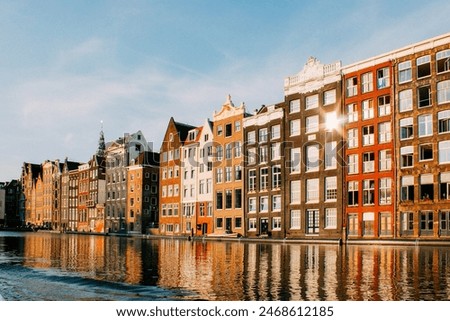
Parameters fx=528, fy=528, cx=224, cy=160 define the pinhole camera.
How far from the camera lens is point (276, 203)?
77125mm

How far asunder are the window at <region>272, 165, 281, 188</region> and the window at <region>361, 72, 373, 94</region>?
1735 cm

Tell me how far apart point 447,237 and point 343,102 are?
21.9 m

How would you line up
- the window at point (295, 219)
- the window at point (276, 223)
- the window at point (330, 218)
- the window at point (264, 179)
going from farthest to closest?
the window at point (264, 179) < the window at point (276, 223) < the window at point (295, 219) < the window at point (330, 218)

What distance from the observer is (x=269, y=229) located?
76938 millimetres

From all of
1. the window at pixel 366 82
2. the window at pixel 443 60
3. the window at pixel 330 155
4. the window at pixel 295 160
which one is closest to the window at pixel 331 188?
the window at pixel 330 155

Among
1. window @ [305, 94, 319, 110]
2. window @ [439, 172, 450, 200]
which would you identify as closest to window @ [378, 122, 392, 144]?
window @ [439, 172, 450, 200]

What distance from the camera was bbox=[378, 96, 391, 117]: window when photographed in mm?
63625

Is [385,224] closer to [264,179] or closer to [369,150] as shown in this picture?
[369,150]

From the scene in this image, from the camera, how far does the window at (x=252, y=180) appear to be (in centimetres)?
8101

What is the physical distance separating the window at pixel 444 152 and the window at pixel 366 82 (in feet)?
39.6

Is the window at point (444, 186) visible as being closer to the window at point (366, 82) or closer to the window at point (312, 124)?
the window at point (366, 82)

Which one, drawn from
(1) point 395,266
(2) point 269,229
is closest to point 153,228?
(2) point 269,229

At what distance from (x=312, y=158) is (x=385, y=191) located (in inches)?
487

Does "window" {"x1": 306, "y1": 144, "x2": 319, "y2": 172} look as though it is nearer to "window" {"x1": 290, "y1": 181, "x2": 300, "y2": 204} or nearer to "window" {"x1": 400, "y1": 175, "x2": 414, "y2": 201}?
"window" {"x1": 290, "y1": 181, "x2": 300, "y2": 204}
